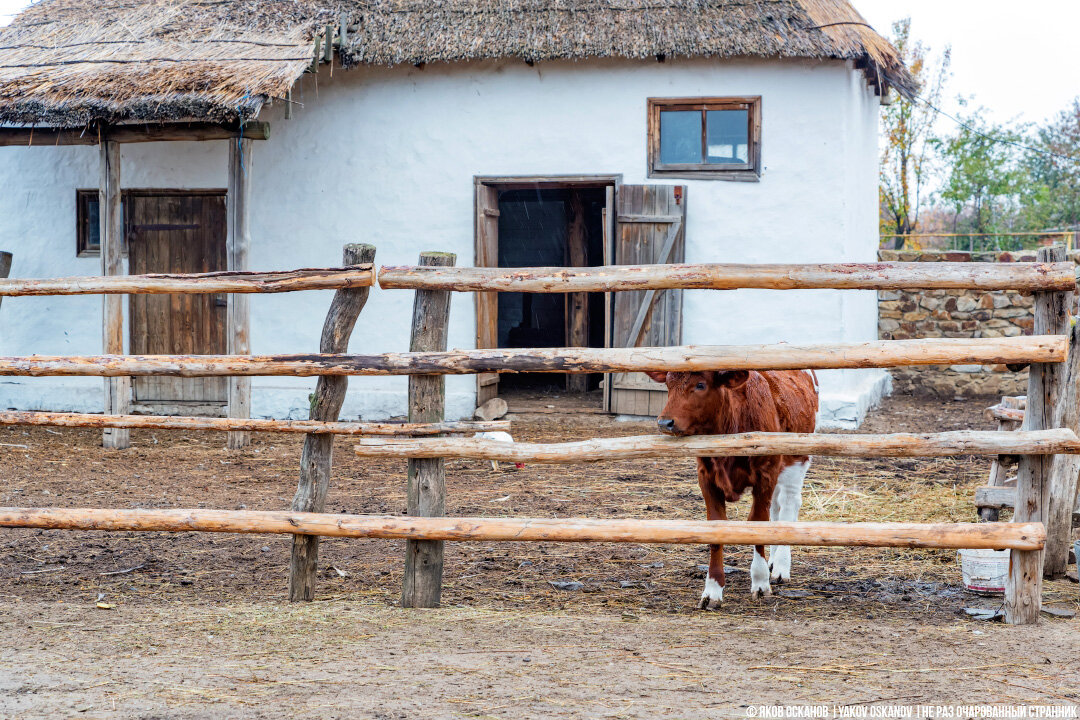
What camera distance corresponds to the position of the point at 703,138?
9500 mm

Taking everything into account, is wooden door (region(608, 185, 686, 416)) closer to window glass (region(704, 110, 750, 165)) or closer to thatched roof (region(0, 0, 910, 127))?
window glass (region(704, 110, 750, 165))

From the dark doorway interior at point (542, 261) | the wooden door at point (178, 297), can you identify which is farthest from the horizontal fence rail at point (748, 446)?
the dark doorway interior at point (542, 261)

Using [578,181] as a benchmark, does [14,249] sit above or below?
below

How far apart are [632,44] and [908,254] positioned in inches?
171

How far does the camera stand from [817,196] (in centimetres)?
932

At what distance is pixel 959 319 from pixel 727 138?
3.98 metres

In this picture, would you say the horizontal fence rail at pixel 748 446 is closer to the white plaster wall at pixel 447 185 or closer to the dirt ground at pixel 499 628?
the dirt ground at pixel 499 628

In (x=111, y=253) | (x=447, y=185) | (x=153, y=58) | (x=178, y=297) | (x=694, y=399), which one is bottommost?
(x=694, y=399)

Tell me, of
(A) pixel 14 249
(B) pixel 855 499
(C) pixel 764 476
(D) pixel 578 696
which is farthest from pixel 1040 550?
(A) pixel 14 249

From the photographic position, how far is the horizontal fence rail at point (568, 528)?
12.8 feet

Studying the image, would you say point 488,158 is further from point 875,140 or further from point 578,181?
point 875,140

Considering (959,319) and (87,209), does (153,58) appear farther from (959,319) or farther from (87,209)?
(959,319)

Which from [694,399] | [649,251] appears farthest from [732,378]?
[649,251]

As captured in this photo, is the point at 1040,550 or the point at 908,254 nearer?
the point at 1040,550
